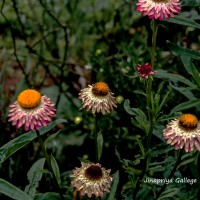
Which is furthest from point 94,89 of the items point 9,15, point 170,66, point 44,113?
point 9,15

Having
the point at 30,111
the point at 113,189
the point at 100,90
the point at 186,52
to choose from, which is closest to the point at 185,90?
the point at 186,52

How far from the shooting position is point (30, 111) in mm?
1535

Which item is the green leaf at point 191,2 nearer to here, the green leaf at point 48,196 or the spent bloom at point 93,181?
Result: the spent bloom at point 93,181

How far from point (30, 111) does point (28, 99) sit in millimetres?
39

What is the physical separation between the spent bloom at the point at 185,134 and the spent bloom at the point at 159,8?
31cm

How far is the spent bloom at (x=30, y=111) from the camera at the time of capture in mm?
1503

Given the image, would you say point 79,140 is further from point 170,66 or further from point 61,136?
point 170,66

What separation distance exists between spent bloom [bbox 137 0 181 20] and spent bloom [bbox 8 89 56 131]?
0.42 meters

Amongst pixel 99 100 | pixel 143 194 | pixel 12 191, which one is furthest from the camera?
pixel 143 194

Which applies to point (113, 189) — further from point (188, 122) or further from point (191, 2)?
point (191, 2)

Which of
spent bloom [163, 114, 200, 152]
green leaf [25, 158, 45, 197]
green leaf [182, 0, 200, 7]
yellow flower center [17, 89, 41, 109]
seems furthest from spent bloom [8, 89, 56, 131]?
green leaf [182, 0, 200, 7]

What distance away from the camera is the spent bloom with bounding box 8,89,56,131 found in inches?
59.2

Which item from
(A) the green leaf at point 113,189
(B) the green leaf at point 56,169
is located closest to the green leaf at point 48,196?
(B) the green leaf at point 56,169

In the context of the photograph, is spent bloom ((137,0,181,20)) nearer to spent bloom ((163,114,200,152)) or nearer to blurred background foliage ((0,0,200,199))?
spent bloom ((163,114,200,152))
